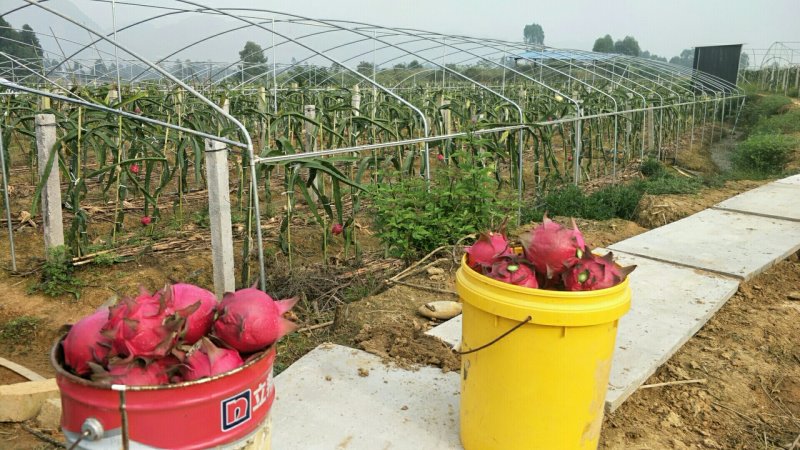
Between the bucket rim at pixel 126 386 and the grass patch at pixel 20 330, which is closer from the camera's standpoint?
the bucket rim at pixel 126 386

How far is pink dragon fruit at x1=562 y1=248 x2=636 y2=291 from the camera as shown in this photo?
186 centimetres

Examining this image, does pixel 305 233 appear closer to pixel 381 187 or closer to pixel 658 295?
pixel 381 187

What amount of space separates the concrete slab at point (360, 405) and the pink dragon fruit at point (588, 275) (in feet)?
2.41

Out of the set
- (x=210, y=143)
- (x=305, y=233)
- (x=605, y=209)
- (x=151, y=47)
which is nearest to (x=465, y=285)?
(x=210, y=143)

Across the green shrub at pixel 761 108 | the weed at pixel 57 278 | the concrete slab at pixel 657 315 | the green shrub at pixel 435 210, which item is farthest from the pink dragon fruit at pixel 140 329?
the green shrub at pixel 761 108

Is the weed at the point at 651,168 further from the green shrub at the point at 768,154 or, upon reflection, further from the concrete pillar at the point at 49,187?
the concrete pillar at the point at 49,187

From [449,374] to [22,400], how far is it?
1773mm

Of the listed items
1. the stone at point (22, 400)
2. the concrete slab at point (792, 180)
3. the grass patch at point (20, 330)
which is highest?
the concrete slab at point (792, 180)

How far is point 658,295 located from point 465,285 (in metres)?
2.03

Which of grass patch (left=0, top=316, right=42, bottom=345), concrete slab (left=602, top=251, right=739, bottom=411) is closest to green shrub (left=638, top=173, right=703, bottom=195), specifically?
concrete slab (left=602, top=251, right=739, bottom=411)

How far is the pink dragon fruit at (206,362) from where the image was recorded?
4.51 feet

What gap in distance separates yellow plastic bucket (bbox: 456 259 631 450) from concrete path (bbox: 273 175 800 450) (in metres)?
0.32

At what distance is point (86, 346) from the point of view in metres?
1.35

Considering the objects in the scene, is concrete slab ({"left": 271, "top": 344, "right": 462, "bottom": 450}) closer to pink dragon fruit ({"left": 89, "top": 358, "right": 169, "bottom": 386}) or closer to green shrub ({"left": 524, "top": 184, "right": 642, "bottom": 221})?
pink dragon fruit ({"left": 89, "top": 358, "right": 169, "bottom": 386})
